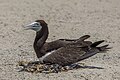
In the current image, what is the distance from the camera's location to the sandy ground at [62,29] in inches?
403

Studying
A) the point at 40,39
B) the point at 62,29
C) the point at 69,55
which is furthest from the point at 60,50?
the point at 62,29

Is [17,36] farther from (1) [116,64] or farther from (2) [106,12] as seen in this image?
(2) [106,12]

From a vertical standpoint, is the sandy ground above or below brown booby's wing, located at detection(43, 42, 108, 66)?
below

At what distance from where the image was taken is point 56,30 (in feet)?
49.4

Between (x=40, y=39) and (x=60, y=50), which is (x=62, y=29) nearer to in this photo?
(x=40, y=39)

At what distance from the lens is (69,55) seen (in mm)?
10523

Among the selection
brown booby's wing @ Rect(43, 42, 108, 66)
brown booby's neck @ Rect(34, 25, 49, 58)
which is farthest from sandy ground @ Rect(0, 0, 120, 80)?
brown booby's neck @ Rect(34, 25, 49, 58)

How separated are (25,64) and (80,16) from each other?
7.19 meters

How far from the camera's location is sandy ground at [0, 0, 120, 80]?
33.6 feet

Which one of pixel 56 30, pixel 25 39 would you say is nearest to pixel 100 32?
pixel 56 30

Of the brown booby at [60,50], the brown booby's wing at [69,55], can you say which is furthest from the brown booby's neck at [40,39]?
the brown booby's wing at [69,55]

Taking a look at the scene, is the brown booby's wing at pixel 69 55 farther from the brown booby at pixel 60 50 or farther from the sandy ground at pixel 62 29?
the sandy ground at pixel 62 29

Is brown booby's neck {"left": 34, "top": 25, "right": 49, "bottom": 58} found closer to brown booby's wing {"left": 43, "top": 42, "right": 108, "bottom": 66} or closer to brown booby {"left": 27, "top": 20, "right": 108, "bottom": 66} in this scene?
brown booby {"left": 27, "top": 20, "right": 108, "bottom": 66}

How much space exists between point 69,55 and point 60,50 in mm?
210
